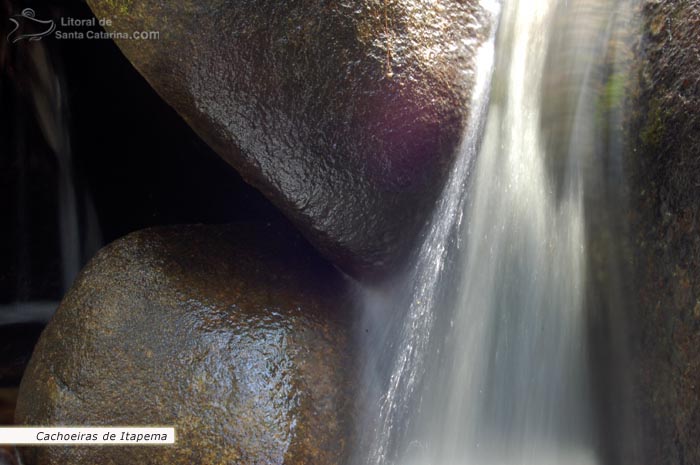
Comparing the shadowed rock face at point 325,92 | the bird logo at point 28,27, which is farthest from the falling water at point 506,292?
the bird logo at point 28,27

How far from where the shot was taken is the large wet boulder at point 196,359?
2486mm

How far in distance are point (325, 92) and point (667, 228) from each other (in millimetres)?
1453

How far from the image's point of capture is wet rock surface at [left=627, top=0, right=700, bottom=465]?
2102 mm

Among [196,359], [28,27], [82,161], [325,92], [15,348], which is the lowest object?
[15,348]

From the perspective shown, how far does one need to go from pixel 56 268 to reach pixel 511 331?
12.9 feet

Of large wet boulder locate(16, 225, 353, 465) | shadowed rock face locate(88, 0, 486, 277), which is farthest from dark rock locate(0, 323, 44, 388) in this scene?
shadowed rock face locate(88, 0, 486, 277)

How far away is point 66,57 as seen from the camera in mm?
4617

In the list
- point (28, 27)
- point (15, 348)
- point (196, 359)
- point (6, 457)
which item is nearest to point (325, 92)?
point (196, 359)

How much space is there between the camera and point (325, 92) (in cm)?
240

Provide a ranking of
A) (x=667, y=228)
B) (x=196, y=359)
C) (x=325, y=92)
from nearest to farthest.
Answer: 1. (x=667, y=228)
2. (x=325, y=92)
3. (x=196, y=359)

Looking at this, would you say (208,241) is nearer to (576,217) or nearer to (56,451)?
(56,451)

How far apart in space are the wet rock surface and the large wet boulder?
1.32 meters

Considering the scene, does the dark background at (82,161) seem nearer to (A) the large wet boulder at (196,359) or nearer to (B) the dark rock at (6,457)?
(A) the large wet boulder at (196,359)

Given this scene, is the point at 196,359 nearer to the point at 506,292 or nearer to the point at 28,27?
the point at 506,292
